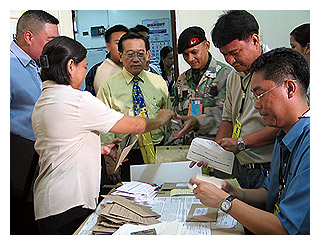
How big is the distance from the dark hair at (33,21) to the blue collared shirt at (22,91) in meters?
0.09

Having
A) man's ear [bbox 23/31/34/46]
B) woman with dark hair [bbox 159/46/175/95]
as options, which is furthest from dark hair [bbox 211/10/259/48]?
woman with dark hair [bbox 159/46/175/95]

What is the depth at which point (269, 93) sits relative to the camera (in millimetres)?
1083

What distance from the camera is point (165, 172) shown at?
1.69 metres

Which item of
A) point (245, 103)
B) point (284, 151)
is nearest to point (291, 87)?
point (284, 151)

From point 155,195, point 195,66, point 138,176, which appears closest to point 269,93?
point 155,195

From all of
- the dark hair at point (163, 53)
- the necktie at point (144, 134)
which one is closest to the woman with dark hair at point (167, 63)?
the dark hair at point (163, 53)

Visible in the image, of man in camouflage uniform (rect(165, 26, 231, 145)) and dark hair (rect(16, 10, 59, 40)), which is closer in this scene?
dark hair (rect(16, 10, 59, 40))

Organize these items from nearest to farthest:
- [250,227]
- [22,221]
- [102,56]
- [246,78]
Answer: [250,227] → [22,221] → [246,78] → [102,56]

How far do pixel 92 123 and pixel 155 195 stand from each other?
1.58 ft

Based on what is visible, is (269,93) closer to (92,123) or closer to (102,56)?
(92,123)

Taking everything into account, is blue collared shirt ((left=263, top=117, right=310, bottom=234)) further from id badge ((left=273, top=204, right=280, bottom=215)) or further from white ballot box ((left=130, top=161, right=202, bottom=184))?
white ballot box ((left=130, top=161, right=202, bottom=184))

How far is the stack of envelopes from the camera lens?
3.63ft

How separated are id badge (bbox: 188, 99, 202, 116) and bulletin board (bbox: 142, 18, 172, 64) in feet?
2.46
